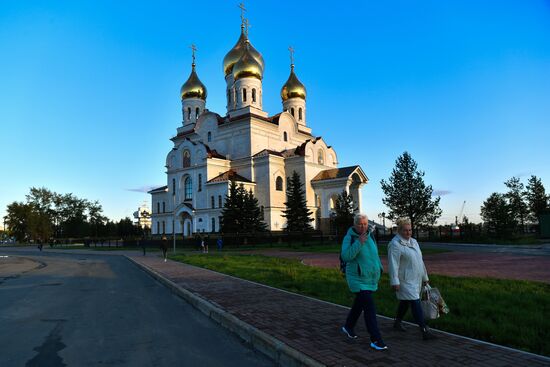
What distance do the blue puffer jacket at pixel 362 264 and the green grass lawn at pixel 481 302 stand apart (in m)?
1.67

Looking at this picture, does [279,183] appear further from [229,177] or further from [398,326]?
[398,326]

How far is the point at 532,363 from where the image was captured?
4285 mm

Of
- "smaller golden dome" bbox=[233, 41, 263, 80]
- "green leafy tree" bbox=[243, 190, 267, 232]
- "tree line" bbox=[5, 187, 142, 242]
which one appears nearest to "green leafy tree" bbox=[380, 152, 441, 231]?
"green leafy tree" bbox=[243, 190, 267, 232]

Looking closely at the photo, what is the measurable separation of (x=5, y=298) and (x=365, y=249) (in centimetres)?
964

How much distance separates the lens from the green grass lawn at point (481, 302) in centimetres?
552

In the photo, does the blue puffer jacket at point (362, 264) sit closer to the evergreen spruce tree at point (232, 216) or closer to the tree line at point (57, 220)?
the evergreen spruce tree at point (232, 216)

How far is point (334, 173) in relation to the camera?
48.9 m

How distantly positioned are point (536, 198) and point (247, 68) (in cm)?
3774

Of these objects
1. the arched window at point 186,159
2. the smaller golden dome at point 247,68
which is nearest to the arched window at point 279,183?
the arched window at point 186,159

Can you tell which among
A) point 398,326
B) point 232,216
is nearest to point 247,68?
point 232,216

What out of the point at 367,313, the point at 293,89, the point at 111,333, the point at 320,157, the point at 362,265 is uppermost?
the point at 293,89

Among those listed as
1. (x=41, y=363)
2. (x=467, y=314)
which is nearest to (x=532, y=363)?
(x=467, y=314)

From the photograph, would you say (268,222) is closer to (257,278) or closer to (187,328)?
(257,278)

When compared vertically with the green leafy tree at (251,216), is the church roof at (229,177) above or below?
above
